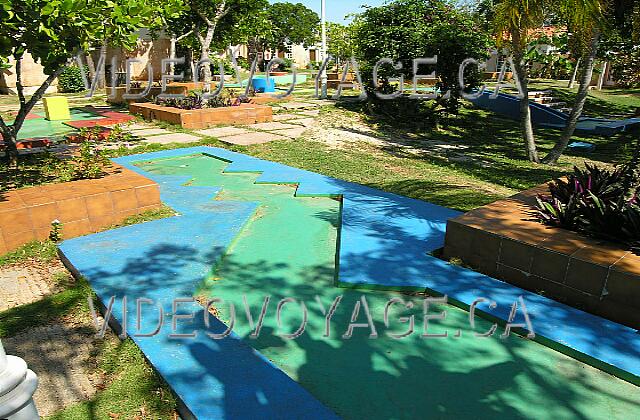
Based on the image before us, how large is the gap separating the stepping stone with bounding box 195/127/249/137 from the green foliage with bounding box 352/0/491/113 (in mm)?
5774

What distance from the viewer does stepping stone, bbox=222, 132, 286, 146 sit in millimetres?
11211

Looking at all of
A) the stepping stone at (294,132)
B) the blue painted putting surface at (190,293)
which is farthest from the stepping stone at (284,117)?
the blue painted putting surface at (190,293)

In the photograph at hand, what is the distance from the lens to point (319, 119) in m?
15.3

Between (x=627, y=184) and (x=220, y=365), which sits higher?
(x=627, y=184)

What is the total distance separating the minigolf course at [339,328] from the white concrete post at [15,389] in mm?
1335

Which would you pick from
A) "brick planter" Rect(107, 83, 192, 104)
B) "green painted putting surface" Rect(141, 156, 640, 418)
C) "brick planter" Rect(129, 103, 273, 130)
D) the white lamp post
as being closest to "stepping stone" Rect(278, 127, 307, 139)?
"brick planter" Rect(129, 103, 273, 130)

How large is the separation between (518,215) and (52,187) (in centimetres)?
560

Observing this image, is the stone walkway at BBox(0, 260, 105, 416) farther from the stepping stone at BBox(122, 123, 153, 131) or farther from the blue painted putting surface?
the stepping stone at BBox(122, 123, 153, 131)

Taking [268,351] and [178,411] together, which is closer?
[178,411]

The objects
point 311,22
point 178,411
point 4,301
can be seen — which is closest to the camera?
point 178,411

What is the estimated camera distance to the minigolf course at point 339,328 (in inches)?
113

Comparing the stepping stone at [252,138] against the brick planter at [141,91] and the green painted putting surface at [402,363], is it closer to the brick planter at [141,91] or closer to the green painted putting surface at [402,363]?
the green painted putting surface at [402,363]

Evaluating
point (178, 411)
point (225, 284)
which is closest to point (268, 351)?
point (178, 411)

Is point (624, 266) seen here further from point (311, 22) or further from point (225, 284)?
point (311, 22)
